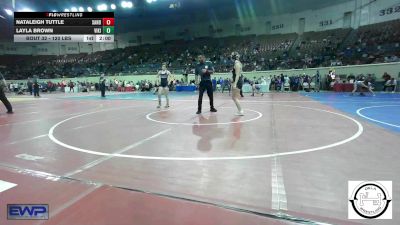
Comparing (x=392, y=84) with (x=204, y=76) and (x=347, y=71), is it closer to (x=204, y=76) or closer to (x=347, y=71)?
(x=347, y=71)

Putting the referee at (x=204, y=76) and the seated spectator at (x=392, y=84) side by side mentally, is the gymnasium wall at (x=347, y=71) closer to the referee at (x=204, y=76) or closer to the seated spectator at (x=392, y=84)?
the seated spectator at (x=392, y=84)

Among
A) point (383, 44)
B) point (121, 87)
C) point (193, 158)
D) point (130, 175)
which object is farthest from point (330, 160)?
point (121, 87)

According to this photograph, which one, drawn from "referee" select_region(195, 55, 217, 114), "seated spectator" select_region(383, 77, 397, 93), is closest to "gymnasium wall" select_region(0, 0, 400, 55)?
"seated spectator" select_region(383, 77, 397, 93)

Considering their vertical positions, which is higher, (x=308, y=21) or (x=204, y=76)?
(x=308, y=21)
